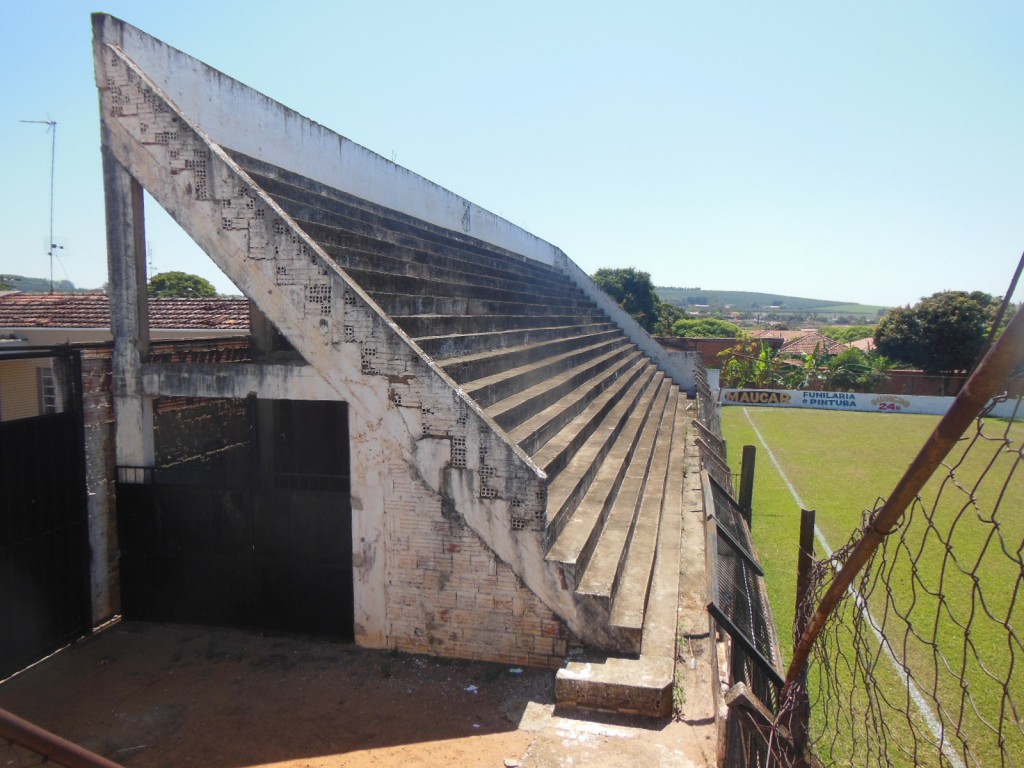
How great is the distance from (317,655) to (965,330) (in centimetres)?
3281

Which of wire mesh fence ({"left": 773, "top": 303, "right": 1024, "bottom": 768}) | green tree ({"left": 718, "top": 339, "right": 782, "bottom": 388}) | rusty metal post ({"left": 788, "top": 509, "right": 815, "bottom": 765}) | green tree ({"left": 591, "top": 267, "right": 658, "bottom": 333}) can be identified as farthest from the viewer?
green tree ({"left": 591, "top": 267, "right": 658, "bottom": 333})

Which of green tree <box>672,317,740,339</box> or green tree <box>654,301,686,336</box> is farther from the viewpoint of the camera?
green tree <box>672,317,740,339</box>

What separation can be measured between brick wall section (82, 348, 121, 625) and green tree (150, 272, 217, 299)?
35.2 metres

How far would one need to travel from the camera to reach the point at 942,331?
3086 cm

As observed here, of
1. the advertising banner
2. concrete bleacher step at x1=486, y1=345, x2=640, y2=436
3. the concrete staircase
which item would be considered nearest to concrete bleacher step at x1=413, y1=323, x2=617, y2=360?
the concrete staircase

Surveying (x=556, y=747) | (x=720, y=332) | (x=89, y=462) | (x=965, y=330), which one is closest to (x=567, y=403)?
(x=556, y=747)

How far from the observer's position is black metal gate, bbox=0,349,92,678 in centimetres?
587

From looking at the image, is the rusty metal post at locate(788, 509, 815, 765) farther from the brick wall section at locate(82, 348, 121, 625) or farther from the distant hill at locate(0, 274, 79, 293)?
the distant hill at locate(0, 274, 79, 293)

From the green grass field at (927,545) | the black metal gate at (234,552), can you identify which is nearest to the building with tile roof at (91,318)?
the black metal gate at (234,552)

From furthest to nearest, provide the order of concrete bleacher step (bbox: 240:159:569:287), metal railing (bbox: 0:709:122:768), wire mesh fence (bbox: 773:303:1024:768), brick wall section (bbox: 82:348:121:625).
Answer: concrete bleacher step (bbox: 240:159:569:287) → brick wall section (bbox: 82:348:121:625) → wire mesh fence (bbox: 773:303:1024:768) → metal railing (bbox: 0:709:122:768)

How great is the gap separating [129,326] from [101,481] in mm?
1548

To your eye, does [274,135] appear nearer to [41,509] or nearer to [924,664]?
[41,509]

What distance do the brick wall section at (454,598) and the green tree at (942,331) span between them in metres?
31.2

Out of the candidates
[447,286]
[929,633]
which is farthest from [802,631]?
[447,286]
